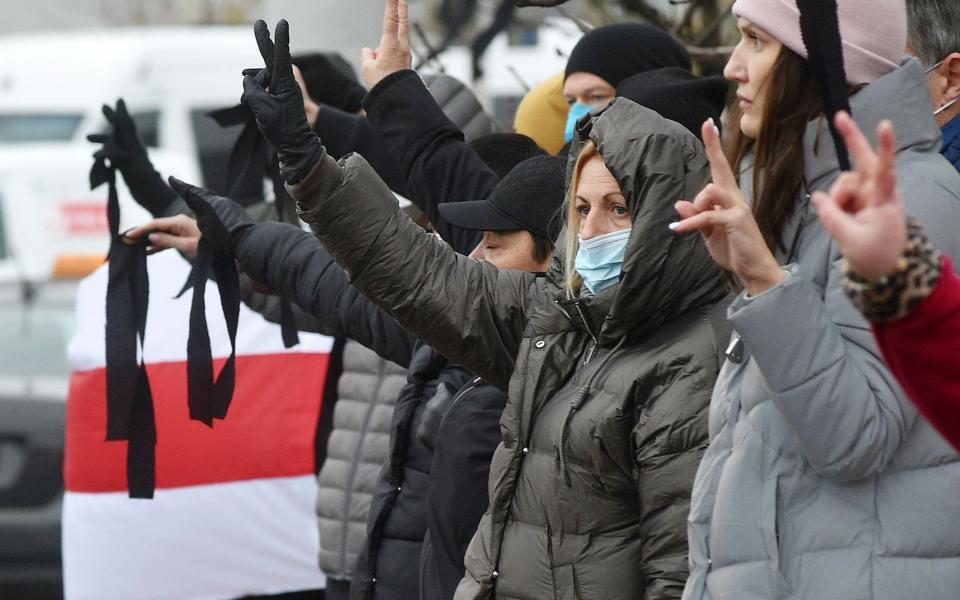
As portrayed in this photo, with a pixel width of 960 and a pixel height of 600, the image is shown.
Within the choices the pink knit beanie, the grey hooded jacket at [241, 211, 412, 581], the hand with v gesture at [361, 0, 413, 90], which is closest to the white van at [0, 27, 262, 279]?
the grey hooded jacket at [241, 211, 412, 581]

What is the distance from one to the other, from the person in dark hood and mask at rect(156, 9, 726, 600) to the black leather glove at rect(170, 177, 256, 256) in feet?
3.81

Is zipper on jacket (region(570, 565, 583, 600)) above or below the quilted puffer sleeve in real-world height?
below

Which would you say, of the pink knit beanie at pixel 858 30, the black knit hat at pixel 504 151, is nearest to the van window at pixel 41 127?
the black knit hat at pixel 504 151

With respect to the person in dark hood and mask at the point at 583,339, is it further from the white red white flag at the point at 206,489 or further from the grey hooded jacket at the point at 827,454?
the white red white flag at the point at 206,489

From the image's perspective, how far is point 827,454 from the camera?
2545 mm

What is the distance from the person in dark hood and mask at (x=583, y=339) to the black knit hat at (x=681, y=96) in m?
0.79

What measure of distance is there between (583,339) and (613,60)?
171 cm

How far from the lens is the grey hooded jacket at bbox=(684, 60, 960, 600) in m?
2.53

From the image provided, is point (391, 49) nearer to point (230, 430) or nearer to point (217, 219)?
point (217, 219)

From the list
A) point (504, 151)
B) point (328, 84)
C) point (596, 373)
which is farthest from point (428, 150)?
point (328, 84)

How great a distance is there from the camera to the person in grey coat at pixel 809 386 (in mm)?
2535

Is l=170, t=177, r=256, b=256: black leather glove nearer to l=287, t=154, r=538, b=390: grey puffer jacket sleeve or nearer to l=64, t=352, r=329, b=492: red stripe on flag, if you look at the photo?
l=287, t=154, r=538, b=390: grey puffer jacket sleeve

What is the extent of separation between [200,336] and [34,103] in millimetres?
11431

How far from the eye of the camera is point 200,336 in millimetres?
4773
